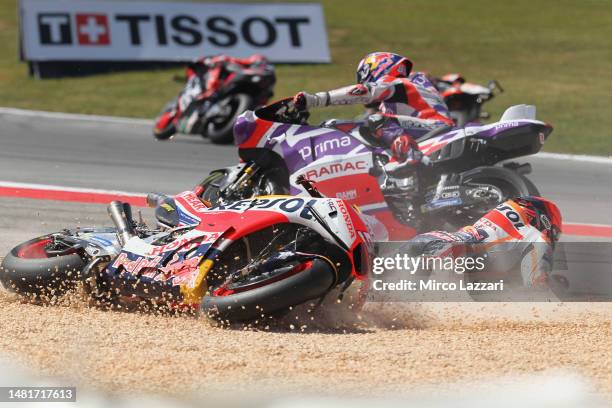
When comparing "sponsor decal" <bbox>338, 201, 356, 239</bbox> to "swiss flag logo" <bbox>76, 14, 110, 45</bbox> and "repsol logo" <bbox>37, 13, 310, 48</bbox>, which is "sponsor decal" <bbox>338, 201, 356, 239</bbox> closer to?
"repsol logo" <bbox>37, 13, 310, 48</bbox>

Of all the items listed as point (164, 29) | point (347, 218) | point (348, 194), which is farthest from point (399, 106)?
point (164, 29)

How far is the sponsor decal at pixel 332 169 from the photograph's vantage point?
860cm

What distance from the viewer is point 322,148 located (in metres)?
8.66

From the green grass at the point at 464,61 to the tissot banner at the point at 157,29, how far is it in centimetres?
47

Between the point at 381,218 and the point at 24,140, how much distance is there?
694 centimetres

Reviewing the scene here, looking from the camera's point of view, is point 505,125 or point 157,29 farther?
point 157,29

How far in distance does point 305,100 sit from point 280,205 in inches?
92.3

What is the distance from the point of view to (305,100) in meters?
8.37

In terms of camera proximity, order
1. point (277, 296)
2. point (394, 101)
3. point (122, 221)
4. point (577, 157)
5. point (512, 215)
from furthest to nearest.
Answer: point (577, 157)
point (394, 101)
point (512, 215)
point (122, 221)
point (277, 296)

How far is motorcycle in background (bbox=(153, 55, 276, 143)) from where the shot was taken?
14.8 meters

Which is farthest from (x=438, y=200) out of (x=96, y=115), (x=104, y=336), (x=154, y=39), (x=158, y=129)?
(x=154, y=39)

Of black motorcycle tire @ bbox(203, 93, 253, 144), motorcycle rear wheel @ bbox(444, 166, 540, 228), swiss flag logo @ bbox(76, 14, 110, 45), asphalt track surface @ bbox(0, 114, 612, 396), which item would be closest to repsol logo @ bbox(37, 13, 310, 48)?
swiss flag logo @ bbox(76, 14, 110, 45)

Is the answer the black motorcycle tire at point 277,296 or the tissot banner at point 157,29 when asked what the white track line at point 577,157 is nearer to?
the tissot banner at point 157,29

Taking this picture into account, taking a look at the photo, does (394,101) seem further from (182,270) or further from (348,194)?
(182,270)
